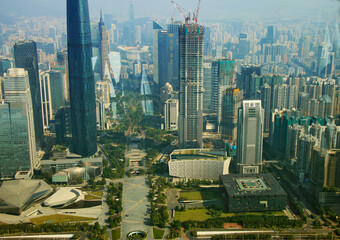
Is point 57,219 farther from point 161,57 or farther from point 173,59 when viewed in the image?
point 161,57

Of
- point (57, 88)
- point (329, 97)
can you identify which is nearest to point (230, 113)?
point (329, 97)

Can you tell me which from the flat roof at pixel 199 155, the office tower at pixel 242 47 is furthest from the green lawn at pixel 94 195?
the office tower at pixel 242 47

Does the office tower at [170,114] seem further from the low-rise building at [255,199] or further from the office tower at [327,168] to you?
the office tower at [327,168]

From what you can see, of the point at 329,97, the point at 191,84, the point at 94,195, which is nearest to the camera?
the point at 94,195

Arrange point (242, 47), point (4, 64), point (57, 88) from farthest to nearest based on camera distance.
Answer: point (242, 47)
point (57, 88)
point (4, 64)

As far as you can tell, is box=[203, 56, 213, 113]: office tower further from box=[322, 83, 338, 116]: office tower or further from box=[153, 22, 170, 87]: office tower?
box=[322, 83, 338, 116]: office tower

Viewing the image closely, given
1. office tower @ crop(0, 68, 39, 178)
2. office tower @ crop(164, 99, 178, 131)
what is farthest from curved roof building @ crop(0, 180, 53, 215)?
office tower @ crop(164, 99, 178, 131)

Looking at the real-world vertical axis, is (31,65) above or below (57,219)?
above
